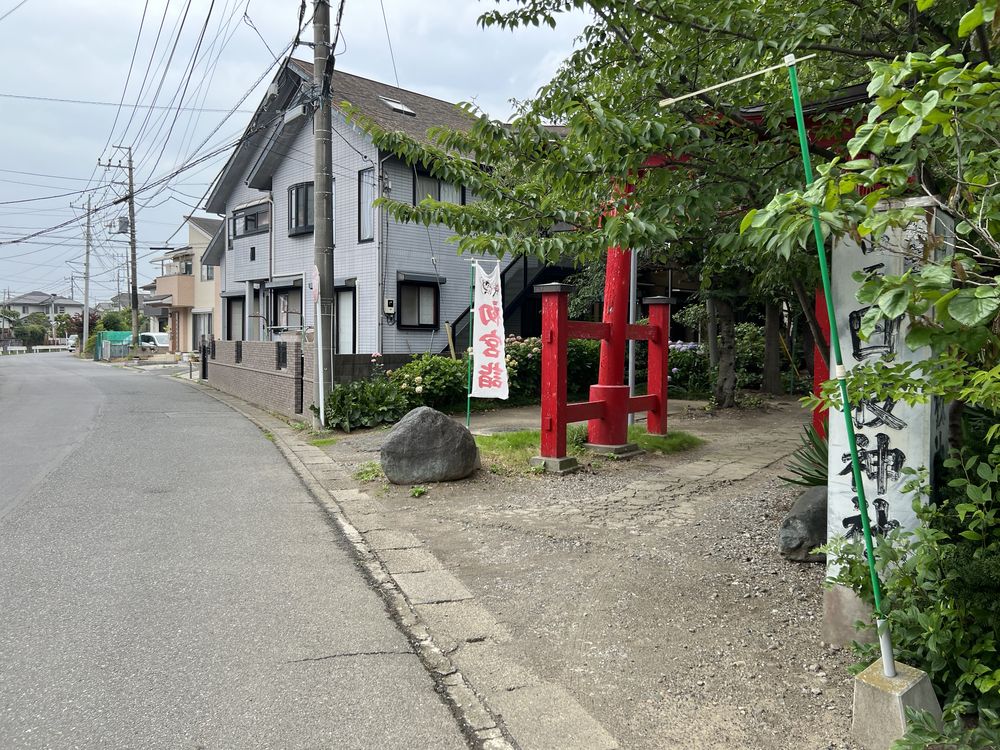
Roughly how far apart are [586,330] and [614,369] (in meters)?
0.86

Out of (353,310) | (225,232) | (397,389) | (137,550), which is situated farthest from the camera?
(225,232)

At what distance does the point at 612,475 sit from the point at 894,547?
5.13 metres

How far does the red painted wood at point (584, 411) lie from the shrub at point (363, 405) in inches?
198

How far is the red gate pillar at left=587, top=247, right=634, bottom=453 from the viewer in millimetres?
9391

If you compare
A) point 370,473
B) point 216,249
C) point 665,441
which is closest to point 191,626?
point 370,473

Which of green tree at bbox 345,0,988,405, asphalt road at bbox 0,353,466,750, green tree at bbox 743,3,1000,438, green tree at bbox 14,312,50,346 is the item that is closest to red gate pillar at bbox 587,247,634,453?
asphalt road at bbox 0,353,466,750

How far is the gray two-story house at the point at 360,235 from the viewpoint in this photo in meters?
18.4

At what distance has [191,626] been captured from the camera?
4.21m

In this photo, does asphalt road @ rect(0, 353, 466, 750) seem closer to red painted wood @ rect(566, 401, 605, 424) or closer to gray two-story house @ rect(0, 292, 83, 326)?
red painted wood @ rect(566, 401, 605, 424)

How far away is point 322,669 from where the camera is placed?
3.70 m

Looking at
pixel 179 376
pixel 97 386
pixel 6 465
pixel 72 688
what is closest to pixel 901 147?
pixel 72 688

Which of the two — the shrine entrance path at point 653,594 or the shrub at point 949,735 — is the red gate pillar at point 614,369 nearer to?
the shrine entrance path at point 653,594

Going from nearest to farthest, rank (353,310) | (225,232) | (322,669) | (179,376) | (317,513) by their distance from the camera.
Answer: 1. (322,669)
2. (317,513)
3. (353,310)
4. (225,232)
5. (179,376)

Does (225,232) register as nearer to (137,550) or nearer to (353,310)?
(353,310)
